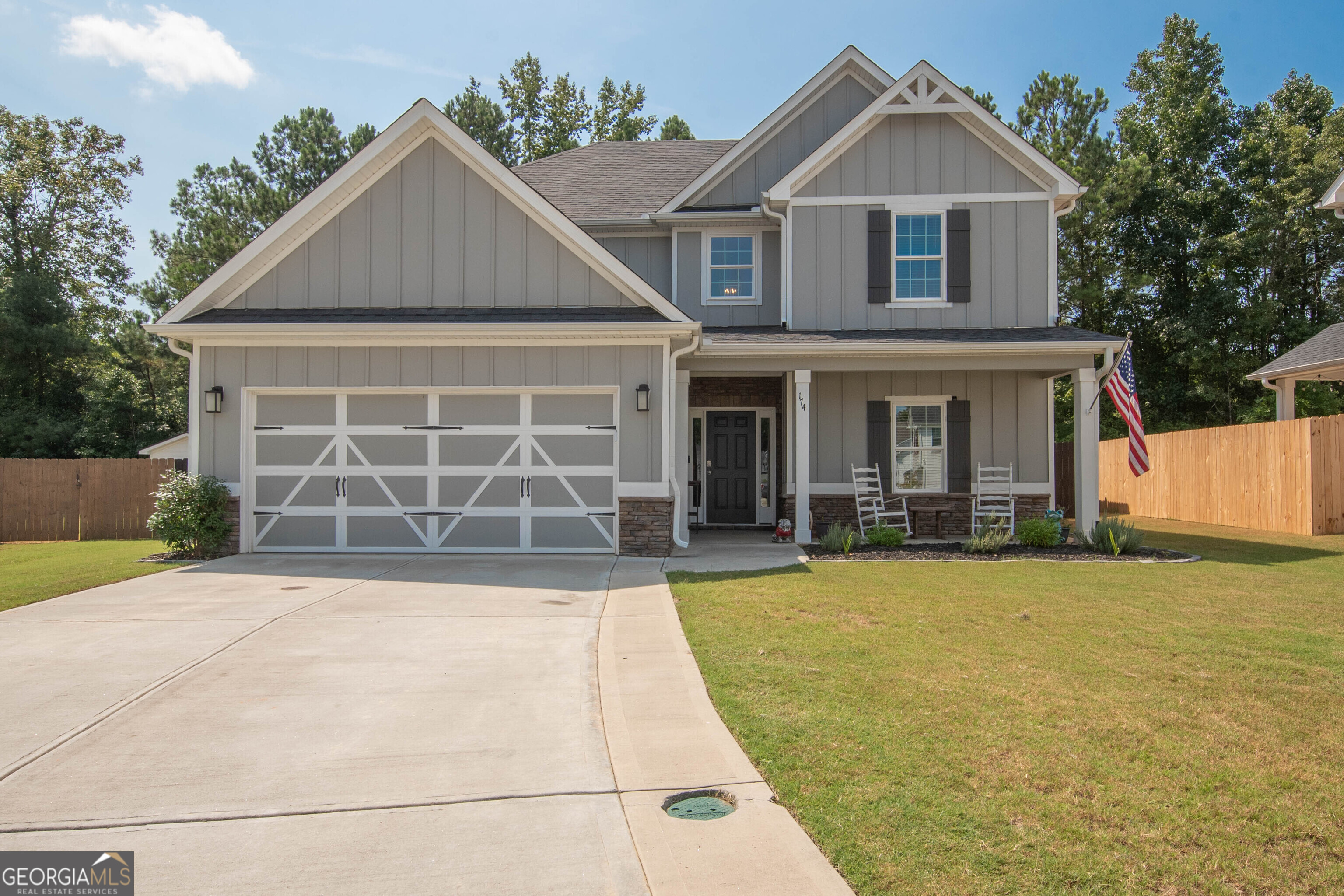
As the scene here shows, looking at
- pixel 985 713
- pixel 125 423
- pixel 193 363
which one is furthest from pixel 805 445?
pixel 125 423

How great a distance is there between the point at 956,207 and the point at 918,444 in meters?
3.82

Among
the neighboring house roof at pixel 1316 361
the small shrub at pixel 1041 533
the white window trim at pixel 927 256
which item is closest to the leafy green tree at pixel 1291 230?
the neighboring house roof at pixel 1316 361

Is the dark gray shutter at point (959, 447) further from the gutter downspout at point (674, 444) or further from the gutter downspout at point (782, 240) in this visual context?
the gutter downspout at point (674, 444)

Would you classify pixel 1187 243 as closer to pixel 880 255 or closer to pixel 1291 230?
pixel 1291 230

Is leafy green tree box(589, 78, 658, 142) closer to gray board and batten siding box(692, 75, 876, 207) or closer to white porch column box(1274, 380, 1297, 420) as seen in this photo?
gray board and batten siding box(692, 75, 876, 207)

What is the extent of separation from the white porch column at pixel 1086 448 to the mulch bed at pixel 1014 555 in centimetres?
74

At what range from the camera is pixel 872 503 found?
41.8 feet

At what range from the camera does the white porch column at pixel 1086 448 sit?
11.5 metres

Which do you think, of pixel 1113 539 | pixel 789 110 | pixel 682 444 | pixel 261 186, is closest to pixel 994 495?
pixel 1113 539

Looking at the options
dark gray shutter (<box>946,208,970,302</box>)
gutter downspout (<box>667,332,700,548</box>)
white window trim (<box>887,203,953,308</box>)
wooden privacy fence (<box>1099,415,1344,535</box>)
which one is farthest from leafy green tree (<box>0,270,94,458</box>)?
wooden privacy fence (<box>1099,415,1344,535</box>)

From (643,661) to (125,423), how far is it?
25.6 m

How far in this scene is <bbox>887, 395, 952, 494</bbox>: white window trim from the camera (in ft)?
42.5

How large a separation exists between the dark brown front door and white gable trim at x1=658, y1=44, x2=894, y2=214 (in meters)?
3.81

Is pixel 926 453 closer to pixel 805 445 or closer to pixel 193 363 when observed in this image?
pixel 805 445
